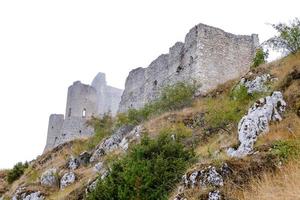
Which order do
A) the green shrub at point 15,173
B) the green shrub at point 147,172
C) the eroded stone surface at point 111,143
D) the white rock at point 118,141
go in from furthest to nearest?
1. the green shrub at point 15,173
2. the eroded stone surface at point 111,143
3. the white rock at point 118,141
4. the green shrub at point 147,172

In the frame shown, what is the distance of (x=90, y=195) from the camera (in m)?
12.1

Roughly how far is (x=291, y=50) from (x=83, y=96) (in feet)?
101


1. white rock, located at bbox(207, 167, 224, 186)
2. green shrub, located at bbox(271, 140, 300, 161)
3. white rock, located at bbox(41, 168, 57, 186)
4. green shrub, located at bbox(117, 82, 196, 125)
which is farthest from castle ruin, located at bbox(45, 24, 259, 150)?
white rock, located at bbox(207, 167, 224, 186)

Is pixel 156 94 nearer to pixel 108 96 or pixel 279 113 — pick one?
pixel 279 113

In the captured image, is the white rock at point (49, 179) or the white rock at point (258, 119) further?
the white rock at point (49, 179)

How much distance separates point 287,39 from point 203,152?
631cm

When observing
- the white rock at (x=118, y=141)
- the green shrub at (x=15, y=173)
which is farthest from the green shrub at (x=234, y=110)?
the green shrub at (x=15, y=173)

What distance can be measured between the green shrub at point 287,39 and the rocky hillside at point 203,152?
65 centimetres

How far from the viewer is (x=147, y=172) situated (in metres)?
10.9

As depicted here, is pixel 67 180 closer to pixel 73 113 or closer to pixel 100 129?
pixel 100 129

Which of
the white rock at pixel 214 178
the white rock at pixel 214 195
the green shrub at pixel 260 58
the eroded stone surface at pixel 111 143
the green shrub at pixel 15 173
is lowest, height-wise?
the white rock at pixel 214 195

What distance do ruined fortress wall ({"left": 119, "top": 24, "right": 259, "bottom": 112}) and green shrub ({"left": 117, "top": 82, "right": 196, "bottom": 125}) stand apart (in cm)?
135

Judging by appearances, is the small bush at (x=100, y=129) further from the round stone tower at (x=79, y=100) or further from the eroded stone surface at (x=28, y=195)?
the round stone tower at (x=79, y=100)

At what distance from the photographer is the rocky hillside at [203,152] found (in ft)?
25.1
